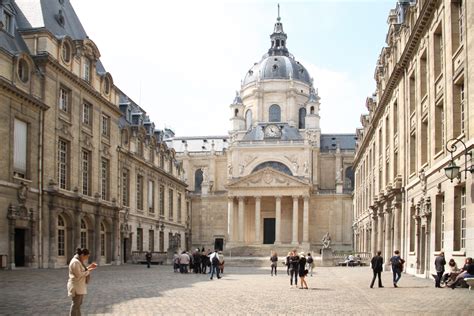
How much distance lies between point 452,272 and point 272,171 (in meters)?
65.9

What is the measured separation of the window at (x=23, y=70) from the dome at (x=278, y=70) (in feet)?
238

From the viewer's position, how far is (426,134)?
2992 centimetres

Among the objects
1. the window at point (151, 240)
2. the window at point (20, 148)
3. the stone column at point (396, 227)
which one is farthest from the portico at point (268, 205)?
the window at point (20, 148)

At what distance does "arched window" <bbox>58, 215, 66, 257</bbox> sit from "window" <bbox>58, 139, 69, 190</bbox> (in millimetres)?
2056

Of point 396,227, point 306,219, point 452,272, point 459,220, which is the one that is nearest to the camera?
point 452,272

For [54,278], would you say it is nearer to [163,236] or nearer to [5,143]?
[5,143]

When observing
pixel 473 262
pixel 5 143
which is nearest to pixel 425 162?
pixel 473 262

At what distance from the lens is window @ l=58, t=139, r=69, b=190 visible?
38094 millimetres

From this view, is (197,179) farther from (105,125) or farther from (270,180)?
(105,125)

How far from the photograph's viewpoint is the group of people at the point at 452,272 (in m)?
20.0

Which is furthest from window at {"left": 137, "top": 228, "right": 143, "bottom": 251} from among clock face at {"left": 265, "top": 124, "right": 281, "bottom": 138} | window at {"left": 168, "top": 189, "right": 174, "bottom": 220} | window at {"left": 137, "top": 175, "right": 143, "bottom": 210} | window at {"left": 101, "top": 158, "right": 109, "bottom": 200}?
clock face at {"left": 265, "top": 124, "right": 281, "bottom": 138}

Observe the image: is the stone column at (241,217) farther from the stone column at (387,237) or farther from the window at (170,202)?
the stone column at (387,237)

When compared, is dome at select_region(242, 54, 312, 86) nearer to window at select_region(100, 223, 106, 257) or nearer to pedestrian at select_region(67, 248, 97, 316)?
window at select_region(100, 223, 106, 257)

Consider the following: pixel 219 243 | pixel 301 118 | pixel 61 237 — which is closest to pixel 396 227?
pixel 61 237
